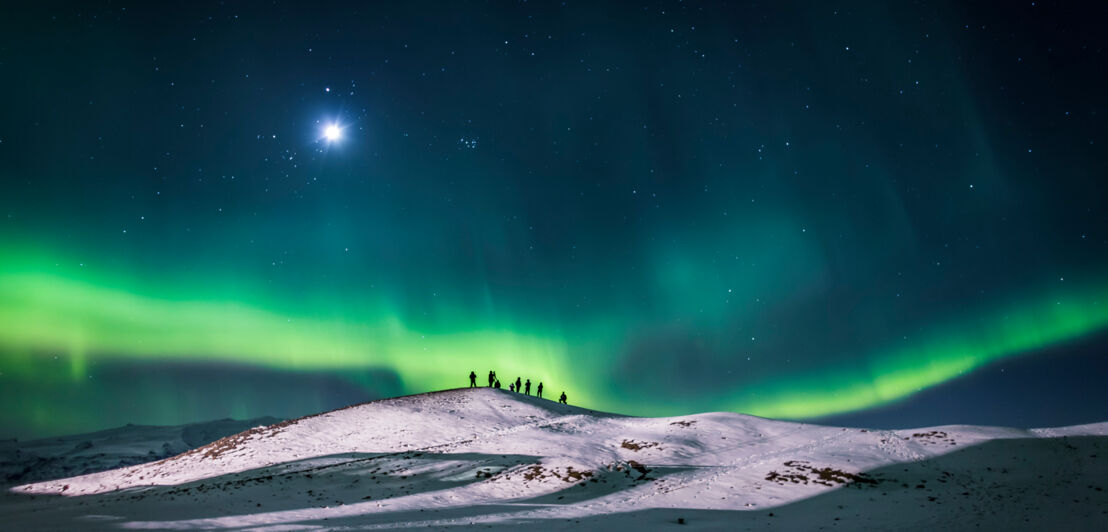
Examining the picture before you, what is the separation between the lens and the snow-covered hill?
18438 millimetres

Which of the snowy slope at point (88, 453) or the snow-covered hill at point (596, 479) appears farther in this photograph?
the snowy slope at point (88, 453)

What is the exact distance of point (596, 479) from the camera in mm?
25203

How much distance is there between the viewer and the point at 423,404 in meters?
42.5

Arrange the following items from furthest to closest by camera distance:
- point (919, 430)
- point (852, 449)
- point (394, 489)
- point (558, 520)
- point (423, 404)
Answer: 1. point (423, 404)
2. point (919, 430)
3. point (852, 449)
4. point (394, 489)
5. point (558, 520)

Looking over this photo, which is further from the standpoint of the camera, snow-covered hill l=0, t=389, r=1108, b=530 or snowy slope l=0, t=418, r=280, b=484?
snowy slope l=0, t=418, r=280, b=484

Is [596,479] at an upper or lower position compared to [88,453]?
upper

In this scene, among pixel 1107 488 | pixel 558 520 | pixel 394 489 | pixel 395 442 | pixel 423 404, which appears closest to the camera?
pixel 558 520

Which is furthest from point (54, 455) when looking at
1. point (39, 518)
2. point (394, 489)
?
point (394, 489)

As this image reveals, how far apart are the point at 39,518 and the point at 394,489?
13.5 meters

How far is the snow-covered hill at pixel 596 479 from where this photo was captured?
18.4 m

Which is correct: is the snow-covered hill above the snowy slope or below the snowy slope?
above

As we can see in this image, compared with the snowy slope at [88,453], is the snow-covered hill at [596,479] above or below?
above

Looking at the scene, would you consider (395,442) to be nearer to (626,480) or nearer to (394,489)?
(394,489)

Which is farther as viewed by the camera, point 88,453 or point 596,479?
point 88,453
